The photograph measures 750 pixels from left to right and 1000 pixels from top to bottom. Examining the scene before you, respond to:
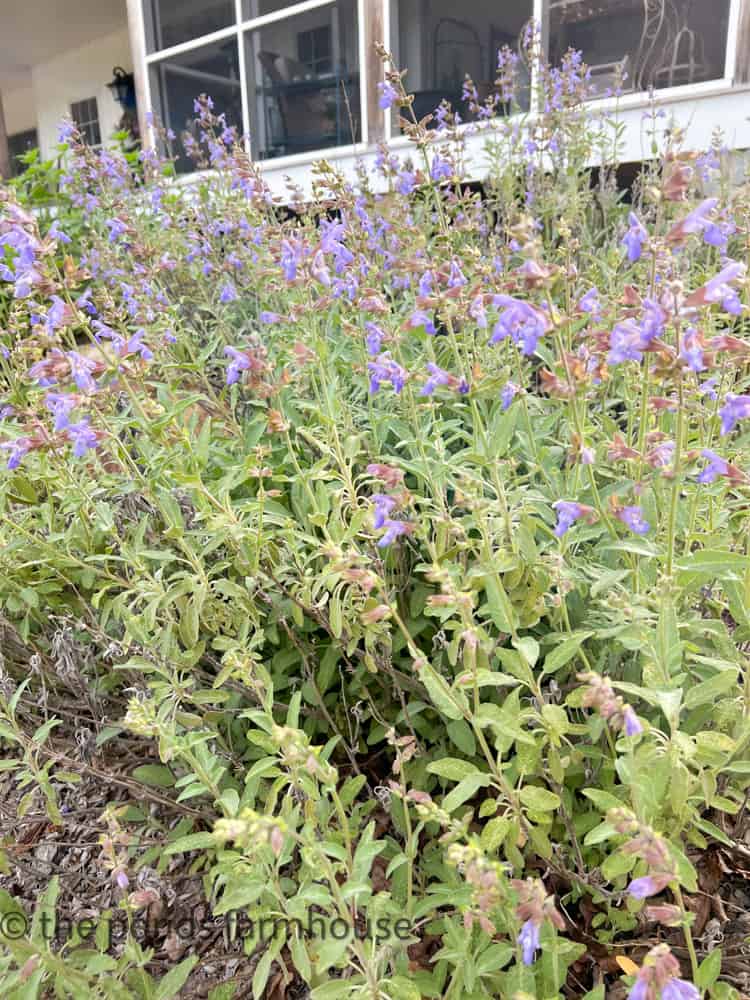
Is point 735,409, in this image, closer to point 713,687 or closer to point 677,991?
point 713,687

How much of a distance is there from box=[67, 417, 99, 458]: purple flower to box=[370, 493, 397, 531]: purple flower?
2.69ft

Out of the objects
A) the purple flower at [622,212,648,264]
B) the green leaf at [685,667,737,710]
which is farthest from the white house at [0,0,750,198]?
the green leaf at [685,667,737,710]

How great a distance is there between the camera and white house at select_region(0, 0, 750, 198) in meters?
6.00

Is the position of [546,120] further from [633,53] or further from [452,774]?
[452,774]

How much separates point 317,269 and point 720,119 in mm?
5286

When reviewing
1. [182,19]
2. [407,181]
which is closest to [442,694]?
[407,181]

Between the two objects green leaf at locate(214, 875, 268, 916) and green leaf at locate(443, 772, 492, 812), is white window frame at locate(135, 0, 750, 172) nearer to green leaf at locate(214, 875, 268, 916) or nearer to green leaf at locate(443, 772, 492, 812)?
green leaf at locate(443, 772, 492, 812)

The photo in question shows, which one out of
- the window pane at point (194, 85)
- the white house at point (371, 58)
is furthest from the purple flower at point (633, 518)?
the window pane at point (194, 85)

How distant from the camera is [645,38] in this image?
6.40 meters

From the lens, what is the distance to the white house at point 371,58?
600 centimetres

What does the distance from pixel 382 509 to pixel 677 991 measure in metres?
Result: 1.05

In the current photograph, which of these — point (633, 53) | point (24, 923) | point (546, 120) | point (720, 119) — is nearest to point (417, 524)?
point (24, 923)

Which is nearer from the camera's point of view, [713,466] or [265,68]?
[713,466]

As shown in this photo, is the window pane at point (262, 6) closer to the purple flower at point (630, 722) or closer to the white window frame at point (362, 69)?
the white window frame at point (362, 69)
